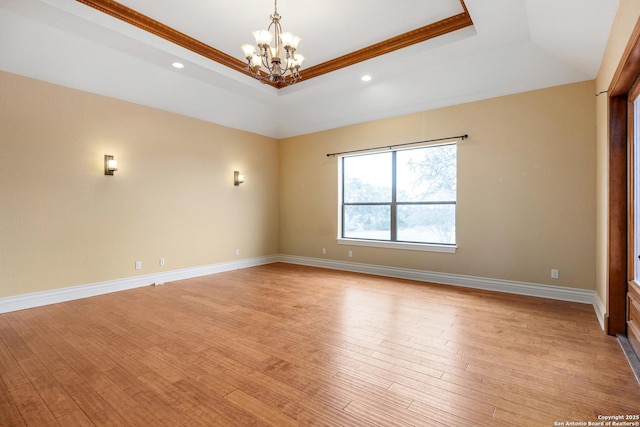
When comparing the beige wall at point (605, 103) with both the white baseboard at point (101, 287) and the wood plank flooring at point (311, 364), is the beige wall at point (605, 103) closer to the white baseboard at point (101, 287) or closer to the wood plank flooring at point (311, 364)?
the wood plank flooring at point (311, 364)

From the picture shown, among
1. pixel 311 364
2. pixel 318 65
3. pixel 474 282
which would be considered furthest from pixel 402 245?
pixel 311 364

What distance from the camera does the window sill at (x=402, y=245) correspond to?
4967 millimetres

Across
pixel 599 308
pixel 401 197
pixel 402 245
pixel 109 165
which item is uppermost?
pixel 109 165

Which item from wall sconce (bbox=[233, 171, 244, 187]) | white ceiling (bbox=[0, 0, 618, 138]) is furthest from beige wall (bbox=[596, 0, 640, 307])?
wall sconce (bbox=[233, 171, 244, 187])

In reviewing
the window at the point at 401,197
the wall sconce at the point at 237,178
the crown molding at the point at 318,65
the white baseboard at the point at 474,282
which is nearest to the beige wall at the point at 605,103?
the white baseboard at the point at 474,282

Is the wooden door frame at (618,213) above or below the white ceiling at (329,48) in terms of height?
below

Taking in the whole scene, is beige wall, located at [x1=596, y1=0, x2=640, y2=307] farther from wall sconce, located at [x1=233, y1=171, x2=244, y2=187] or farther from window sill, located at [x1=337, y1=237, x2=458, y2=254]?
wall sconce, located at [x1=233, y1=171, x2=244, y2=187]

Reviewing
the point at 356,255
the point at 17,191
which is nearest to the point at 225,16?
the point at 17,191

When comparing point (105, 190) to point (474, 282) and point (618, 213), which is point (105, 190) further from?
point (618, 213)

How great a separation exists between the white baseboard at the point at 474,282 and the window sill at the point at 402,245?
390 millimetres

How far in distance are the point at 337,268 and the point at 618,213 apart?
4406mm

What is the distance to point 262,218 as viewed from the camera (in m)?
6.89

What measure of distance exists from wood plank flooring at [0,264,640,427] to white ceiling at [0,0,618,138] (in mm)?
2972

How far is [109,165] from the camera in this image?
4.39 metres
